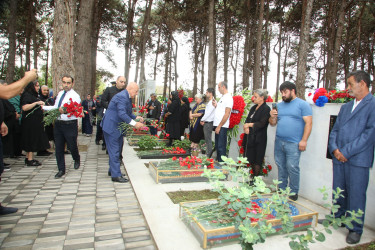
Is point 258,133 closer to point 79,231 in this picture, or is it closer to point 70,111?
point 79,231

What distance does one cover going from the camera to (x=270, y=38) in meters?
29.5

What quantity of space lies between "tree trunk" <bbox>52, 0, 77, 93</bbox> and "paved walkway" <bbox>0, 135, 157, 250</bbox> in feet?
13.4

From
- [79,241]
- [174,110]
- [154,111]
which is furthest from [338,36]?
[79,241]

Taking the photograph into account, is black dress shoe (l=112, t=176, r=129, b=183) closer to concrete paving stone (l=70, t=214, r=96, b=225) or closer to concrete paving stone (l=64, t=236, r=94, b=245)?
concrete paving stone (l=70, t=214, r=96, b=225)

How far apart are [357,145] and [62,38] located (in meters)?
8.67

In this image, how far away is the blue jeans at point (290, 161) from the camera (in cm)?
387

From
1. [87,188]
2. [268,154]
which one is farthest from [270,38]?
[87,188]

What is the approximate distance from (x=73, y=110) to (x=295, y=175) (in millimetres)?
4225

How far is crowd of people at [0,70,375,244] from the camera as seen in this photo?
9.39 feet

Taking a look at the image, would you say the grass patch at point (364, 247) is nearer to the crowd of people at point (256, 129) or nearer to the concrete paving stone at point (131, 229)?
the crowd of people at point (256, 129)

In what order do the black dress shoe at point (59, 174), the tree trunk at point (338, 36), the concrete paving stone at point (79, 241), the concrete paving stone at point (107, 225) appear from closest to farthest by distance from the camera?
the concrete paving stone at point (79, 241), the concrete paving stone at point (107, 225), the black dress shoe at point (59, 174), the tree trunk at point (338, 36)

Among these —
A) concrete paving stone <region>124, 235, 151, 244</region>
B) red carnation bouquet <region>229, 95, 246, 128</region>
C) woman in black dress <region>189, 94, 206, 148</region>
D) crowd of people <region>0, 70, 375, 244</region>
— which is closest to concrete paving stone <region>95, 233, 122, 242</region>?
concrete paving stone <region>124, 235, 151, 244</region>

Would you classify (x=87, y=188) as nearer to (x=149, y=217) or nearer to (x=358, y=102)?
(x=149, y=217)

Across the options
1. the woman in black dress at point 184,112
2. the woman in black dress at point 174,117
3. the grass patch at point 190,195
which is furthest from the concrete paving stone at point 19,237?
the woman in black dress at point 184,112
